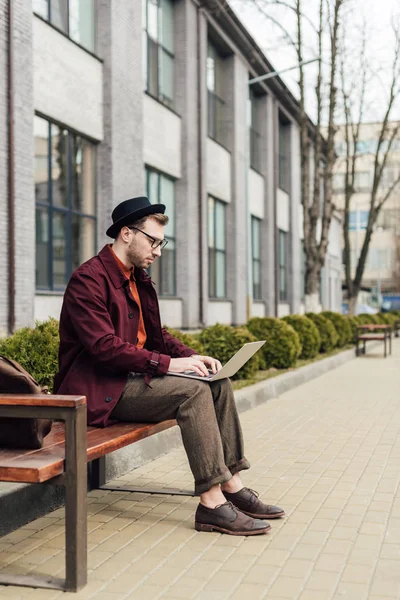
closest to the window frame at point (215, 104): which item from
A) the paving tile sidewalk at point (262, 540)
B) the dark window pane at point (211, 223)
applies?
the dark window pane at point (211, 223)

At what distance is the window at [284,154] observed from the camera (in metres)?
34.6

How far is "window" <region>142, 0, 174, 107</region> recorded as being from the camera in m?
19.7

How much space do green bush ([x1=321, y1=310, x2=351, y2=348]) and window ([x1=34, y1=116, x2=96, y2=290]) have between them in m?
9.48

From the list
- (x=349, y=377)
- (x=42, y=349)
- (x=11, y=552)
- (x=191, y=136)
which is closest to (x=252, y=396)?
(x=42, y=349)

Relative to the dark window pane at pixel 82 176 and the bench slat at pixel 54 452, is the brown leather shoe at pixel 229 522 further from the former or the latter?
the dark window pane at pixel 82 176

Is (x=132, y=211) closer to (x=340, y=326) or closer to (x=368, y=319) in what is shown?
(x=340, y=326)

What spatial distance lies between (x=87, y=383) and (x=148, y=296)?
801 mm

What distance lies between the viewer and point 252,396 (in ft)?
36.1

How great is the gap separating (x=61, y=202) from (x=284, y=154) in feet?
68.2

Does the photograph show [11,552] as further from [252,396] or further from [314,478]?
[252,396]

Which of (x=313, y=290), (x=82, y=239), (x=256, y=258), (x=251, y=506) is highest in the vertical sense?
(x=256, y=258)

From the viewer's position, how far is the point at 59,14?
1517 cm

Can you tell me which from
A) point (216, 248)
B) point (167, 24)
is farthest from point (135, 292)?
point (216, 248)

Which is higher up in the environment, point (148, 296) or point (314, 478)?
point (148, 296)
